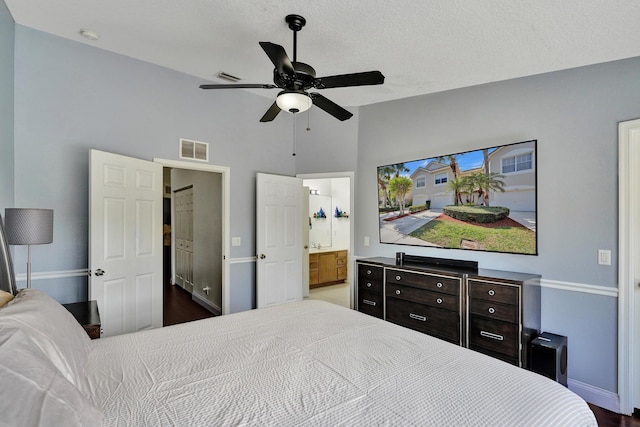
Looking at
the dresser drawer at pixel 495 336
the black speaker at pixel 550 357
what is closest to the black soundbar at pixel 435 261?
the dresser drawer at pixel 495 336

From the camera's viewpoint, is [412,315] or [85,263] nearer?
[85,263]

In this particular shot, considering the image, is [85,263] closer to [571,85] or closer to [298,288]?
[298,288]

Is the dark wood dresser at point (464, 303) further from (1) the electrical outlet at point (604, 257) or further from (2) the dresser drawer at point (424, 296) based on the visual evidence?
(1) the electrical outlet at point (604, 257)

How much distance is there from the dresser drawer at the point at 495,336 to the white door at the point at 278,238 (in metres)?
2.34

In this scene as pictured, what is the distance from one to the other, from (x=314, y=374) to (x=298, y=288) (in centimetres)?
315

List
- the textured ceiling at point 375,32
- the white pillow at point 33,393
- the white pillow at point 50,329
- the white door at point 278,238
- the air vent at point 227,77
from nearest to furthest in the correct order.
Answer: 1. the white pillow at point 33,393
2. the white pillow at point 50,329
3. the textured ceiling at point 375,32
4. the air vent at point 227,77
5. the white door at point 278,238

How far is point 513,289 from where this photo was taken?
8.48ft

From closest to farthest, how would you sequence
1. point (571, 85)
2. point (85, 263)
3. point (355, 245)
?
point (571, 85), point (85, 263), point (355, 245)

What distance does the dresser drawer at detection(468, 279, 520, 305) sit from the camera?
2.58m

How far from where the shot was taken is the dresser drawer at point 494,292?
2.58 metres

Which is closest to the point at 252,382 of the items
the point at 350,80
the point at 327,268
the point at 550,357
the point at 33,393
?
the point at 33,393

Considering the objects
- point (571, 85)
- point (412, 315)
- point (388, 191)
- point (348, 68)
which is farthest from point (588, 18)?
point (412, 315)


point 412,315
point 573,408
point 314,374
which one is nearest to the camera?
point 573,408

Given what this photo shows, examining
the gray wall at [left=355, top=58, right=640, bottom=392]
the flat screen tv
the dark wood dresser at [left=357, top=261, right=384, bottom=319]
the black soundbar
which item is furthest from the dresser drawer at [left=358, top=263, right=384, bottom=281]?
the gray wall at [left=355, top=58, right=640, bottom=392]
